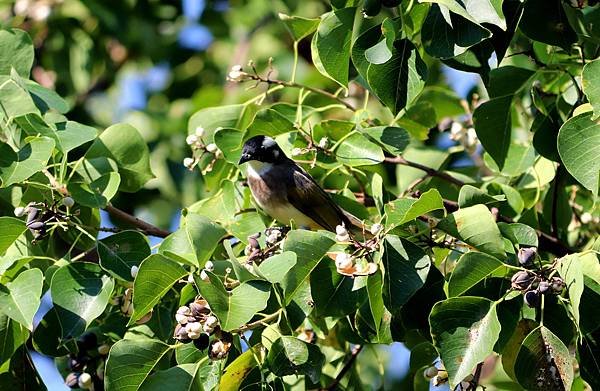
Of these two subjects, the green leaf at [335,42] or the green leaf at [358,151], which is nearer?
the green leaf at [335,42]

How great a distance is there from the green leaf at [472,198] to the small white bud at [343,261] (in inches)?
17.7

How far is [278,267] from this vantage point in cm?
304

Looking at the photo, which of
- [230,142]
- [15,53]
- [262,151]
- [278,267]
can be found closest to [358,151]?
[230,142]

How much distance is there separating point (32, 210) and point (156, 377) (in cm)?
76

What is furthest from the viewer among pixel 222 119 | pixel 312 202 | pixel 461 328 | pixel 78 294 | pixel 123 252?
pixel 312 202

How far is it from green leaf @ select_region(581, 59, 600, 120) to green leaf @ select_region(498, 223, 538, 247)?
1.35 ft

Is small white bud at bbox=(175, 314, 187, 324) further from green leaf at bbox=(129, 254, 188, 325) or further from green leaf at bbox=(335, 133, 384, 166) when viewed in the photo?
green leaf at bbox=(335, 133, 384, 166)

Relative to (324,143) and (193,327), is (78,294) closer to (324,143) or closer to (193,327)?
(193,327)

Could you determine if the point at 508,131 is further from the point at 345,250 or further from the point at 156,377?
the point at 156,377

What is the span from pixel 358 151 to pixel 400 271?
77 centimetres

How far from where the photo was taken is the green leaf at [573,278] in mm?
Result: 2775

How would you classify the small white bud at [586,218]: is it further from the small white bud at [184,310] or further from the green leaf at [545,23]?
the small white bud at [184,310]

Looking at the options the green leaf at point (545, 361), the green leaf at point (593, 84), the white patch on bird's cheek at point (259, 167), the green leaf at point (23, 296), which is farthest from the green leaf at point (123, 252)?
the white patch on bird's cheek at point (259, 167)

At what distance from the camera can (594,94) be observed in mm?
3115
